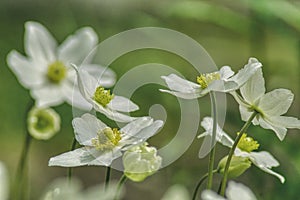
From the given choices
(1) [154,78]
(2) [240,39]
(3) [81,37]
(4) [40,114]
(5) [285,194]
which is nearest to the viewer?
(4) [40,114]

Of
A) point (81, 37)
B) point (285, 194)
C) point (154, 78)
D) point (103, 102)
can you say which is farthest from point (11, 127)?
point (103, 102)

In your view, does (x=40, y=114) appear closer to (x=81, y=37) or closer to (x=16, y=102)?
(x=81, y=37)

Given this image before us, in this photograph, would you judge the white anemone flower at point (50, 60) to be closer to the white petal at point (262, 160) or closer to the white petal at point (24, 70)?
the white petal at point (24, 70)

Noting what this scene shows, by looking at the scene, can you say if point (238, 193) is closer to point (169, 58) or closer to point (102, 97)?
point (102, 97)

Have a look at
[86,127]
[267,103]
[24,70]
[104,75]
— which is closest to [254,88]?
[267,103]

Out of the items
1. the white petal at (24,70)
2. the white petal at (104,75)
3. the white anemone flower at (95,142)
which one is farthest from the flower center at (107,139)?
the white petal at (24,70)

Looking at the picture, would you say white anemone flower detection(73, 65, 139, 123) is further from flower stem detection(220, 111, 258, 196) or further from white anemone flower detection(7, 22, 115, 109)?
white anemone flower detection(7, 22, 115, 109)

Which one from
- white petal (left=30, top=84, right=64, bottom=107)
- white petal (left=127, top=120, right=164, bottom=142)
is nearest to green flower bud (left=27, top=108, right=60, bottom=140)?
white petal (left=30, top=84, right=64, bottom=107)
